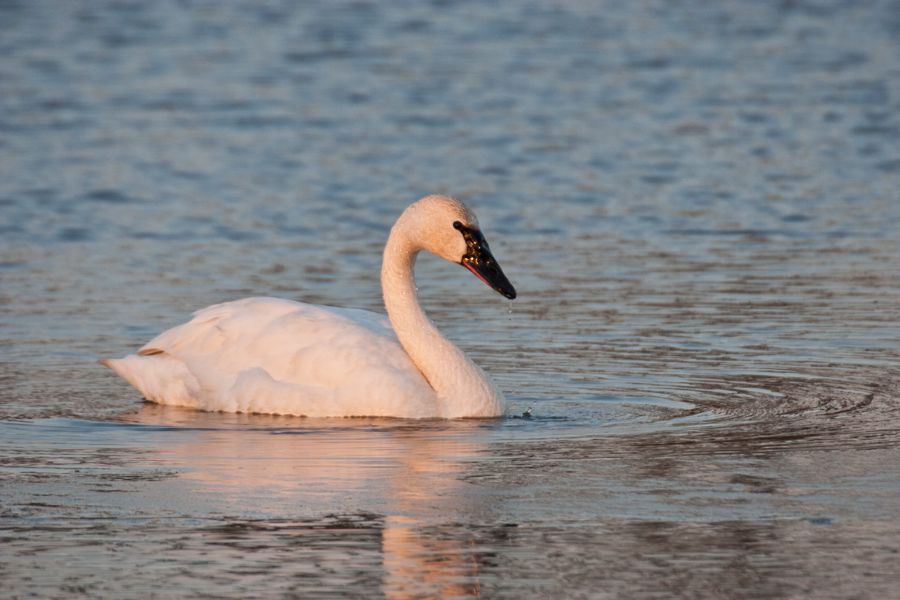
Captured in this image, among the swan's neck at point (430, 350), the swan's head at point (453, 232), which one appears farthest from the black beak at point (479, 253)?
the swan's neck at point (430, 350)

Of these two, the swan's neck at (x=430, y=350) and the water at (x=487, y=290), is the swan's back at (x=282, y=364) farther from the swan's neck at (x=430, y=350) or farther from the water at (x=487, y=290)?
the water at (x=487, y=290)

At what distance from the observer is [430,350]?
10.2 m

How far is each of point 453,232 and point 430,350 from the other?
660mm

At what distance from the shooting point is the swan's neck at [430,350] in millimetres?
9867

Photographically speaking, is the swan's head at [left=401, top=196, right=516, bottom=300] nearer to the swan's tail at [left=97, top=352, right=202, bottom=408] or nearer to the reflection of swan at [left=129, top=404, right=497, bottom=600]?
the reflection of swan at [left=129, top=404, right=497, bottom=600]

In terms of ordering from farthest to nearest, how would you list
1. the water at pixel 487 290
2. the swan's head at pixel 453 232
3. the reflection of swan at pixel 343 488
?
the swan's head at pixel 453 232 → the water at pixel 487 290 → the reflection of swan at pixel 343 488

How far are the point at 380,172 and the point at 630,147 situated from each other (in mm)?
2794

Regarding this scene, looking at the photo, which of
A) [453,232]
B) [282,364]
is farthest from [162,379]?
[453,232]

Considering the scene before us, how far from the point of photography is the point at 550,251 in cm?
1481

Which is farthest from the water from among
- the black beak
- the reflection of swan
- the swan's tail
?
the black beak

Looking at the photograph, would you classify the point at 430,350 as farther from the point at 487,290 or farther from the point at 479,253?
the point at 487,290

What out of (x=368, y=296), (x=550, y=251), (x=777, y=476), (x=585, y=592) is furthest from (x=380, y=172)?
(x=585, y=592)

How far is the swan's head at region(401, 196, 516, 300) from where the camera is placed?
10305 millimetres

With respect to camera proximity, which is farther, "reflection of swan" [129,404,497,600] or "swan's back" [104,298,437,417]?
"swan's back" [104,298,437,417]
